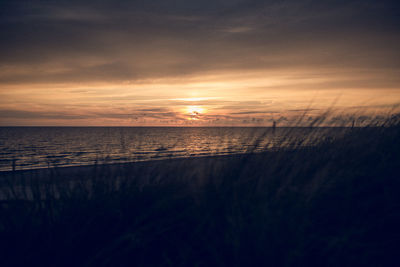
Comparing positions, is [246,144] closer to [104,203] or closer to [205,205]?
[205,205]

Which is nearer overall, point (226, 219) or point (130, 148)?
point (226, 219)

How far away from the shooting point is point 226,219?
91.7 inches

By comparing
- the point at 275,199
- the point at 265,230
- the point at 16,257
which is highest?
the point at 275,199

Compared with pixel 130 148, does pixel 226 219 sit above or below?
below

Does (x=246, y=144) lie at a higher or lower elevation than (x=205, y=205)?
higher

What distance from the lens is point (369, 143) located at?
3633 millimetres

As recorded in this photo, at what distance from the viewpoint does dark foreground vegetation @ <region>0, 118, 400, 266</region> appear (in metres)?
2.07

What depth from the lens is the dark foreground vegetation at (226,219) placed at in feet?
6.80

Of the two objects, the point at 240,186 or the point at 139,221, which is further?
the point at 240,186

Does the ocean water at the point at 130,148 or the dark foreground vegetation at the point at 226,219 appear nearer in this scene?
the dark foreground vegetation at the point at 226,219

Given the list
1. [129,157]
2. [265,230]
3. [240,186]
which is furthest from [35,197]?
[265,230]

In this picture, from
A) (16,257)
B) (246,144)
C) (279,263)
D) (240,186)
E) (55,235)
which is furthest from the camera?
(246,144)

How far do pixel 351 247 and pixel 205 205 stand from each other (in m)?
1.23

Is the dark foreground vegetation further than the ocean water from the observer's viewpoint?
No
